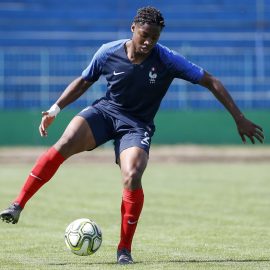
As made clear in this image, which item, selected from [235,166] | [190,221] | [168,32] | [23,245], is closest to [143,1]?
[168,32]

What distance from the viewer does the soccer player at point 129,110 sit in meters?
8.62

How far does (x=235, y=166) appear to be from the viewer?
24391 millimetres

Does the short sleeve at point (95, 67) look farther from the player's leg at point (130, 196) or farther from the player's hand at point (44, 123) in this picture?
the player's leg at point (130, 196)

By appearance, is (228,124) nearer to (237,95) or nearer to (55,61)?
(237,95)

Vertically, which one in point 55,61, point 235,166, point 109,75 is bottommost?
point 235,166

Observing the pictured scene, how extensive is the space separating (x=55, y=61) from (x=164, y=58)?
70.8 ft

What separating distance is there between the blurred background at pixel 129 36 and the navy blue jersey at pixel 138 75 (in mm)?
19858

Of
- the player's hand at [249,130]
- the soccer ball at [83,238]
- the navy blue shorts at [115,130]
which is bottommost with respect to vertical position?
the soccer ball at [83,238]

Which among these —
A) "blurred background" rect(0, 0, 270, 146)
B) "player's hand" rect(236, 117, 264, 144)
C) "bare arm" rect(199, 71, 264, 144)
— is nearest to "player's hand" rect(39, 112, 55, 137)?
"bare arm" rect(199, 71, 264, 144)

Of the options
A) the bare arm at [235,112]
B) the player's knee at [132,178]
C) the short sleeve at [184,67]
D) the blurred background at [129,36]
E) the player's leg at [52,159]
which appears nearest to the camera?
the player's knee at [132,178]

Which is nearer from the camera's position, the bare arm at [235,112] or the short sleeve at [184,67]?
the bare arm at [235,112]

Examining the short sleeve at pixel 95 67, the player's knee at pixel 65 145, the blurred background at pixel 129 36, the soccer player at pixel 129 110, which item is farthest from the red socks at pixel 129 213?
the blurred background at pixel 129 36

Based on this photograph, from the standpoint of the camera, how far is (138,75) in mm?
9000

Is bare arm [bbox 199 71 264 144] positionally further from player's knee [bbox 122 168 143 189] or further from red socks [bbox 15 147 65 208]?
red socks [bbox 15 147 65 208]
